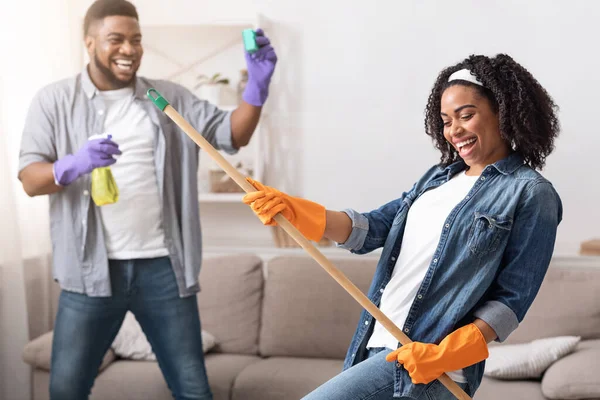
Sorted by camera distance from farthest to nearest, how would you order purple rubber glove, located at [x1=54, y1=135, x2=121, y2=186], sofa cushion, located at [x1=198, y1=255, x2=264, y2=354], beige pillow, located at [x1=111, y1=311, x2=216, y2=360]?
sofa cushion, located at [x1=198, y1=255, x2=264, y2=354] → beige pillow, located at [x1=111, y1=311, x2=216, y2=360] → purple rubber glove, located at [x1=54, y1=135, x2=121, y2=186]

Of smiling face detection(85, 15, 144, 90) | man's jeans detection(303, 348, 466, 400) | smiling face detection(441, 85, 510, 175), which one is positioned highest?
smiling face detection(85, 15, 144, 90)

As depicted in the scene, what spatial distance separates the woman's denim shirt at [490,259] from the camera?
4.98 ft

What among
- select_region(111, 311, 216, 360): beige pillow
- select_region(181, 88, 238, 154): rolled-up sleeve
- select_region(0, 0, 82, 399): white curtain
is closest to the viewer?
select_region(181, 88, 238, 154): rolled-up sleeve

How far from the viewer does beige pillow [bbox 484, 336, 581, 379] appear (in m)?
2.64

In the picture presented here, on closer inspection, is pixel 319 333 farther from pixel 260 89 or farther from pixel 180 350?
pixel 260 89

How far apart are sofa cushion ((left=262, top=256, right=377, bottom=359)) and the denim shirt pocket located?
1564mm

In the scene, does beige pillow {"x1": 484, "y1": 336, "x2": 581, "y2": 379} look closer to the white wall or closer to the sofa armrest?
the white wall

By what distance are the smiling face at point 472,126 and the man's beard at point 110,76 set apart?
1219 mm

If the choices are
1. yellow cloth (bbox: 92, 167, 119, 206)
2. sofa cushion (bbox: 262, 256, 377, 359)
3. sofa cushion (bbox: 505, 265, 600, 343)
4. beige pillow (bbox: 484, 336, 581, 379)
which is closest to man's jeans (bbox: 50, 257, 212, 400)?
yellow cloth (bbox: 92, 167, 119, 206)

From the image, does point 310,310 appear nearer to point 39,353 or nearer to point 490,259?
point 39,353

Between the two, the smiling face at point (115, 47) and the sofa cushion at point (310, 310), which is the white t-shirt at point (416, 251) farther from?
the sofa cushion at point (310, 310)

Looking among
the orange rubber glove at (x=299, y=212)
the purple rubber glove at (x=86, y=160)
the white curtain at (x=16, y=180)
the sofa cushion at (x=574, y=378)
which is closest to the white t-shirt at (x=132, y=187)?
the purple rubber glove at (x=86, y=160)

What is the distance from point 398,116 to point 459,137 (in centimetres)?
182

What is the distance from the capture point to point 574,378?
249 centimetres
